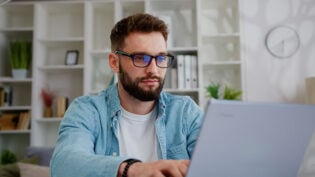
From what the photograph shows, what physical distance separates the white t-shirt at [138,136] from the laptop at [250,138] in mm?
549

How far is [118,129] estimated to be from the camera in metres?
1.24

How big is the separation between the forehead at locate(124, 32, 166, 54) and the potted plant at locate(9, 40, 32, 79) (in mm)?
2272

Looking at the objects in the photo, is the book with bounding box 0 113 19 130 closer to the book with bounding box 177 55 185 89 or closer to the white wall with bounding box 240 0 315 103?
the book with bounding box 177 55 185 89

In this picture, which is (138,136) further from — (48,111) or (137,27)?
(48,111)

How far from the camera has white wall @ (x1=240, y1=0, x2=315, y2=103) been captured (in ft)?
10.3

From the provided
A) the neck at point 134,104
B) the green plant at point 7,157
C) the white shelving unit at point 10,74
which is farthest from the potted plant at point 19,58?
the neck at point 134,104

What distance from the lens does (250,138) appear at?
0.67 metres

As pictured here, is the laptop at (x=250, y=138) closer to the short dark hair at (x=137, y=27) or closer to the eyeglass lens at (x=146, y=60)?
the eyeglass lens at (x=146, y=60)

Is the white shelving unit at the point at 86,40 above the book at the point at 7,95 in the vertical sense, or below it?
above

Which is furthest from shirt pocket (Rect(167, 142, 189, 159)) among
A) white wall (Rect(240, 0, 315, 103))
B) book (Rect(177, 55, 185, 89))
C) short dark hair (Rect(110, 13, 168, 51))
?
white wall (Rect(240, 0, 315, 103))

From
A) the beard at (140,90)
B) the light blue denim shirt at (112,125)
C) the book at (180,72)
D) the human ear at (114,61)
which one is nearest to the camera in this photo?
the light blue denim shirt at (112,125)

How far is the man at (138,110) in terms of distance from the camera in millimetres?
1157

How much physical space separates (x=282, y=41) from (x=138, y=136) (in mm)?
2397

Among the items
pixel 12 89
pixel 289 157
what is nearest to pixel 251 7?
pixel 12 89
